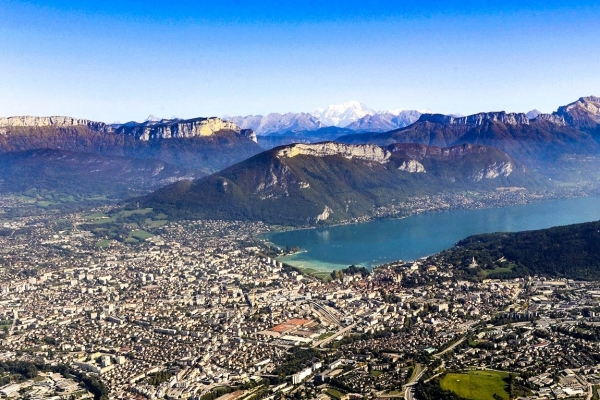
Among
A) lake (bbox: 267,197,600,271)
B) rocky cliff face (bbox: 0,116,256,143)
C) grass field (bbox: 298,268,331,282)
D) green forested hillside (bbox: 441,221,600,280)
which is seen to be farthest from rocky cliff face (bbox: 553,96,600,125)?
grass field (bbox: 298,268,331,282)

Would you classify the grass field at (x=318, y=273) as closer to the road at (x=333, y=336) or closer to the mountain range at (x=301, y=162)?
the road at (x=333, y=336)

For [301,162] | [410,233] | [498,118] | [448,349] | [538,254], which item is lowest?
[410,233]

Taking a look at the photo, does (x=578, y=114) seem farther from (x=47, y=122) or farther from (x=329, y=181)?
(x=47, y=122)

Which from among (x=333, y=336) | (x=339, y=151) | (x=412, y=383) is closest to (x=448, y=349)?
(x=412, y=383)

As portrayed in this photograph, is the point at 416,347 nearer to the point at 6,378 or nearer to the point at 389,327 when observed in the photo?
the point at 389,327

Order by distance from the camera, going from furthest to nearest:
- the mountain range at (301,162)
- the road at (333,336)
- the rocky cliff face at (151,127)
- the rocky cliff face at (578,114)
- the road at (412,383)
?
the rocky cliff face at (578,114)
the rocky cliff face at (151,127)
the mountain range at (301,162)
the road at (333,336)
the road at (412,383)

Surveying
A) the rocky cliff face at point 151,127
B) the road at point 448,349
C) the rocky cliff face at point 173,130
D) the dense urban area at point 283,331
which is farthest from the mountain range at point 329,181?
the rocky cliff face at point 151,127
